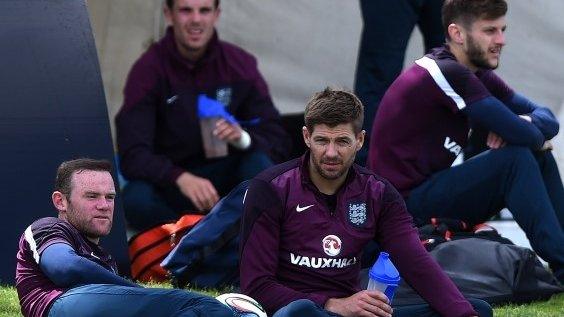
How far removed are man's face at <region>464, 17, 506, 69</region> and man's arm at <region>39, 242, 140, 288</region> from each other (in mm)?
2125

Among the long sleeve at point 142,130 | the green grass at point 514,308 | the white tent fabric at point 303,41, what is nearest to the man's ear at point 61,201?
the green grass at point 514,308

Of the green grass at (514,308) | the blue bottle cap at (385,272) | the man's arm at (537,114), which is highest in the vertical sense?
the man's arm at (537,114)

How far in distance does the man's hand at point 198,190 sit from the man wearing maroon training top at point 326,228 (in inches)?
61.2

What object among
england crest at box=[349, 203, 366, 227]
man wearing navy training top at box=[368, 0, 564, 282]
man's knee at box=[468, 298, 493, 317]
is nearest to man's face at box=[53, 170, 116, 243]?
england crest at box=[349, 203, 366, 227]

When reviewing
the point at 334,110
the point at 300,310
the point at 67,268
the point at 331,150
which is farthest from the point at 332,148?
the point at 67,268

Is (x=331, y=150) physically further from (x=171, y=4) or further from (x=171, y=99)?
(x=171, y=4)

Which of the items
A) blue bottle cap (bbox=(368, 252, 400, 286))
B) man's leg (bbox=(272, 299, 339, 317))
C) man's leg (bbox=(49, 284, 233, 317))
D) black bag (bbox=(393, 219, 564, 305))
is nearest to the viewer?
man's leg (bbox=(49, 284, 233, 317))

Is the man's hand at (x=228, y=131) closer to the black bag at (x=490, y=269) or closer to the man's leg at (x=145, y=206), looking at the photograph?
the man's leg at (x=145, y=206)

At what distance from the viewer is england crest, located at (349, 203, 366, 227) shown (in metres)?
4.78

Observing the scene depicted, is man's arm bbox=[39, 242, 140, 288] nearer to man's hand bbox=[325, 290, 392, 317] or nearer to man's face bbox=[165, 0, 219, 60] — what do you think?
man's hand bbox=[325, 290, 392, 317]

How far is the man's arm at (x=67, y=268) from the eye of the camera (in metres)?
4.34

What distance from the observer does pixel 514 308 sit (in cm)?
539

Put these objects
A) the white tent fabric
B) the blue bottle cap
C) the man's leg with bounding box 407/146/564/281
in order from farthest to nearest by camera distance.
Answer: the white tent fabric → the man's leg with bounding box 407/146/564/281 → the blue bottle cap

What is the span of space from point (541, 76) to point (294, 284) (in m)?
3.34
